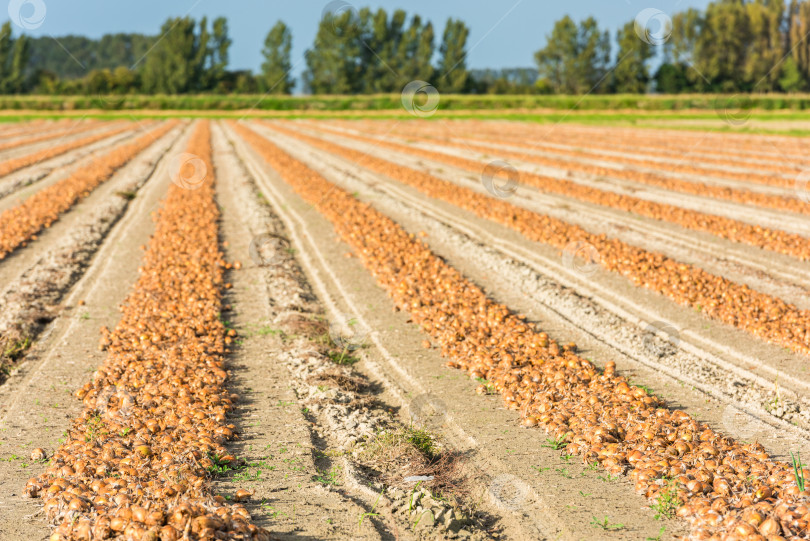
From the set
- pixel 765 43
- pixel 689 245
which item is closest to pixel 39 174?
pixel 689 245

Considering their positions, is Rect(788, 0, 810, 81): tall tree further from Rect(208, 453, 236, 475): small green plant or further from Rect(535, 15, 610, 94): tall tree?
Rect(208, 453, 236, 475): small green plant

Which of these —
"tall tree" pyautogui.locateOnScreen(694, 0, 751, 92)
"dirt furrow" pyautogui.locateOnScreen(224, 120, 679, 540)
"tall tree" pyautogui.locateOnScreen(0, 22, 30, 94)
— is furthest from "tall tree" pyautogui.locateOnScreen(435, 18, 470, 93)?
"dirt furrow" pyautogui.locateOnScreen(224, 120, 679, 540)

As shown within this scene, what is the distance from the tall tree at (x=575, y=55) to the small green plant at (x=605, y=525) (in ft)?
250

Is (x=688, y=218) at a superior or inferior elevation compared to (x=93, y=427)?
superior

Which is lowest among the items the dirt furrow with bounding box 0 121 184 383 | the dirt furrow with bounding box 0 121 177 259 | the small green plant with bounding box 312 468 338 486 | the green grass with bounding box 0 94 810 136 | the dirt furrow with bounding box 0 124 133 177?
the small green plant with bounding box 312 468 338 486

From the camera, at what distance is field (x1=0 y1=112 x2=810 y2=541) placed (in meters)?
5.32

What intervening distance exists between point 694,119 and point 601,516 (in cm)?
6303

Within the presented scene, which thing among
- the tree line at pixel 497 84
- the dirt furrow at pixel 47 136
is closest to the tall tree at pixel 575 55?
the tree line at pixel 497 84

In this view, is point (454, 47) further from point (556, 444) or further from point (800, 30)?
point (556, 444)

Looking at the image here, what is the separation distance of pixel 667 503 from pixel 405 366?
13.1 feet

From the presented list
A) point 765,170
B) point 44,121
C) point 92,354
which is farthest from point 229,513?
point 44,121

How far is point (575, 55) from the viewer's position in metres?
78.1

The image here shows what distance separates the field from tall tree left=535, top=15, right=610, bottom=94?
197 feet

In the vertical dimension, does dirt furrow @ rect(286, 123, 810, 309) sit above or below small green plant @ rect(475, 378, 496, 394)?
above
